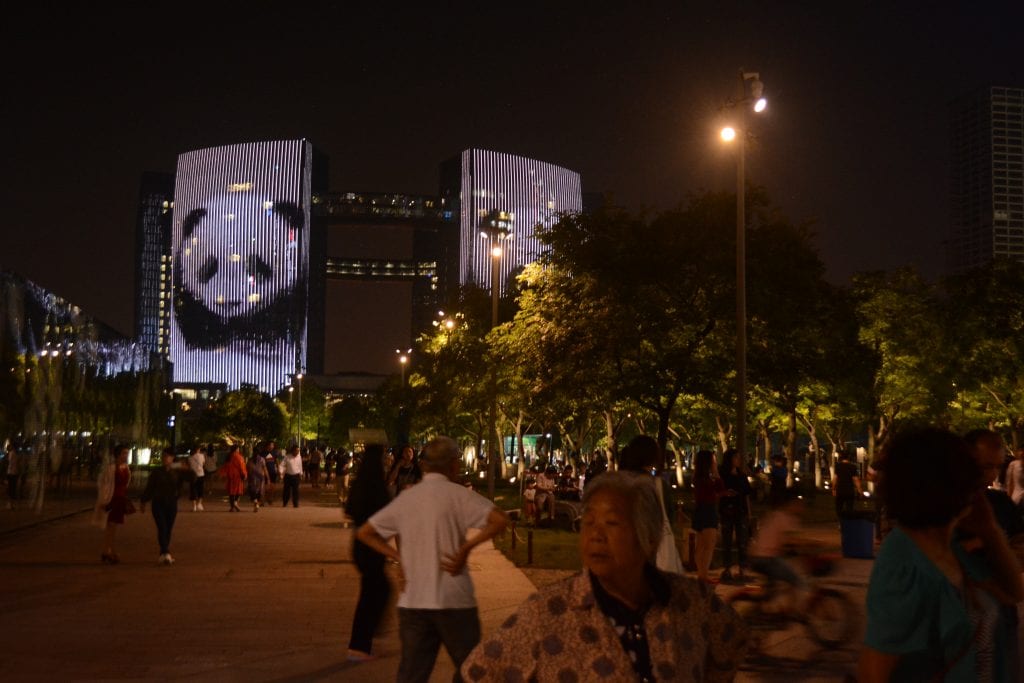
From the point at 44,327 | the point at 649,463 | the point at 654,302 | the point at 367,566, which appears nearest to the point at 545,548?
the point at 654,302

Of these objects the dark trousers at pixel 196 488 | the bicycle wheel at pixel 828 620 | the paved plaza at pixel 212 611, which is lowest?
the paved plaza at pixel 212 611

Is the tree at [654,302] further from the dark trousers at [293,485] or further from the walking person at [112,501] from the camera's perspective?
the walking person at [112,501]

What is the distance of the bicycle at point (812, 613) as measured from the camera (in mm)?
10195

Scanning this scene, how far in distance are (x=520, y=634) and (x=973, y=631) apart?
1231mm

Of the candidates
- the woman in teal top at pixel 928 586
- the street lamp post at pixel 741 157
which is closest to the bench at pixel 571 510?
the street lamp post at pixel 741 157

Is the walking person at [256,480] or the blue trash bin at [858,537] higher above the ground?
the walking person at [256,480]

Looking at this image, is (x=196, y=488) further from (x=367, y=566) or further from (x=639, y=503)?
(x=639, y=503)

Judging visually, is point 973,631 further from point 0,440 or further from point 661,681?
point 0,440

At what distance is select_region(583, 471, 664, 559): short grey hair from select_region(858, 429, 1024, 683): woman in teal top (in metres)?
0.60

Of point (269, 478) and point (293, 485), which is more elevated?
point (269, 478)

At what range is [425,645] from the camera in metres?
6.51

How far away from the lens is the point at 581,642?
3.25 m

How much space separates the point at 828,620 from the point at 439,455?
4.79 m

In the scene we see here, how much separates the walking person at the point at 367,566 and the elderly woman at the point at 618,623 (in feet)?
21.0
